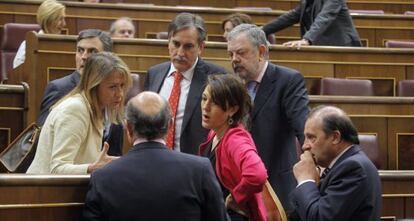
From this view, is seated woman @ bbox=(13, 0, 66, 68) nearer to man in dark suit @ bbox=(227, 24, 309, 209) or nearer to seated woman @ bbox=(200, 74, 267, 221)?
man in dark suit @ bbox=(227, 24, 309, 209)

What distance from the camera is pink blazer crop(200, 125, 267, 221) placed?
85.8 inches

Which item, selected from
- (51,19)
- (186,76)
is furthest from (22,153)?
(51,19)

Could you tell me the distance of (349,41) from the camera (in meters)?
4.50

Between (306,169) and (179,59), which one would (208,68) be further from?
(306,169)

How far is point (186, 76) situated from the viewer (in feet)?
9.23

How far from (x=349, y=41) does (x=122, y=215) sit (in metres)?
2.72

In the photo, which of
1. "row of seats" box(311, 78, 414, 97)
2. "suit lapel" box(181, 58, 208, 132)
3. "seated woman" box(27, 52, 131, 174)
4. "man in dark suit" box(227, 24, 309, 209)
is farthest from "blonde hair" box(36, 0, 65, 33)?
"seated woman" box(27, 52, 131, 174)

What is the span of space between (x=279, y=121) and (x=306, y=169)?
0.36 meters

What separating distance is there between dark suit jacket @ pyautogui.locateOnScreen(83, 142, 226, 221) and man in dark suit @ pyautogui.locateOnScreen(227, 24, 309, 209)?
65cm

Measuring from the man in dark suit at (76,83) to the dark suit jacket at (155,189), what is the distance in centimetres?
46

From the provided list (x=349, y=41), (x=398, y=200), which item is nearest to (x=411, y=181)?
(x=398, y=200)

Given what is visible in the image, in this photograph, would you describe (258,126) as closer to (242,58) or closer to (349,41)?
(242,58)

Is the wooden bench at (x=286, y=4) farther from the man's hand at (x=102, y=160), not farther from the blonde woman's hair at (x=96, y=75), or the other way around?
the man's hand at (x=102, y=160)

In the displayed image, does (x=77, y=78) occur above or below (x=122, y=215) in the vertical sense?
above
